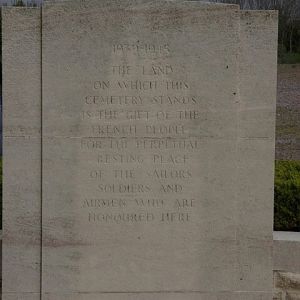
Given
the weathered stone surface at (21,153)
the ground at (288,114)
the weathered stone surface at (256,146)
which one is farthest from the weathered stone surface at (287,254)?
the ground at (288,114)

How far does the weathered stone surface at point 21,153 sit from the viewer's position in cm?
433

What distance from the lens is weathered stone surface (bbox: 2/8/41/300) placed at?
4.33m

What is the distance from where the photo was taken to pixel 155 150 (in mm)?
4465

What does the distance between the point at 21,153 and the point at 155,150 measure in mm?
964

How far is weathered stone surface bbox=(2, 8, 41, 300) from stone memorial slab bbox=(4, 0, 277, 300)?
0.05 metres

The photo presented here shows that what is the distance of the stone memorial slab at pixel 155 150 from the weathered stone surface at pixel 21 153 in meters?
0.05

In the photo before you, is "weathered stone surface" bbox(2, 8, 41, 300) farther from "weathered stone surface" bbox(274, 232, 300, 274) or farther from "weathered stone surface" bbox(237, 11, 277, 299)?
"weathered stone surface" bbox(274, 232, 300, 274)

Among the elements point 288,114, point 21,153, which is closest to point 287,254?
point 21,153

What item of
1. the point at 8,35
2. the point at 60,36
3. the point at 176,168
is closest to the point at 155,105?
the point at 176,168

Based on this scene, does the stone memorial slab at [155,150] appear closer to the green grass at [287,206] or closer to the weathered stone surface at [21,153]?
the weathered stone surface at [21,153]

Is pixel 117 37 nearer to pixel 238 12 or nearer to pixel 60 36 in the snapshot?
pixel 60 36

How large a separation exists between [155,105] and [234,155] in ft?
2.25

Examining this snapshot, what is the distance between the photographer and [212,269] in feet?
15.1

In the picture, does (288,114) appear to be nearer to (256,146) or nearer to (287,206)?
(287,206)
